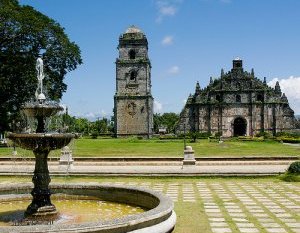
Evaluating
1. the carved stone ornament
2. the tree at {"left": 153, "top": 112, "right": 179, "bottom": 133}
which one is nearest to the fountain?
the carved stone ornament

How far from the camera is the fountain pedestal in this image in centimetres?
877

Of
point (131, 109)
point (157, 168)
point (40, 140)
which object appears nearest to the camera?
point (40, 140)

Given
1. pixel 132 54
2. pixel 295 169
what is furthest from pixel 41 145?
pixel 132 54

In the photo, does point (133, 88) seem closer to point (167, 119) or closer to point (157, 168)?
point (157, 168)

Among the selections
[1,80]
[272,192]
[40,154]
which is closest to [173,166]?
[272,192]

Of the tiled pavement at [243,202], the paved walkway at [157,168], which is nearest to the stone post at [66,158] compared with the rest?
the paved walkway at [157,168]

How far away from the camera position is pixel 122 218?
7102 mm

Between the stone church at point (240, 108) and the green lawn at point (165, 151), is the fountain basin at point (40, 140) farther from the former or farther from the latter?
the stone church at point (240, 108)

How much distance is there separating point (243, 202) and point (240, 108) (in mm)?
53970

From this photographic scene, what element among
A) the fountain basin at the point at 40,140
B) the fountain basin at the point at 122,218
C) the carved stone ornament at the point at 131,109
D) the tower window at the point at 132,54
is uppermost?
the tower window at the point at 132,54

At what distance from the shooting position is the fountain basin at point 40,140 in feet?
27.5

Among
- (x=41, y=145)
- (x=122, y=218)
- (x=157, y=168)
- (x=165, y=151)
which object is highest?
(x=41, y=145)

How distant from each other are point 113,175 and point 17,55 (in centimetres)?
2042

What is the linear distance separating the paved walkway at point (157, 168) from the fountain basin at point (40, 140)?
957 cm
